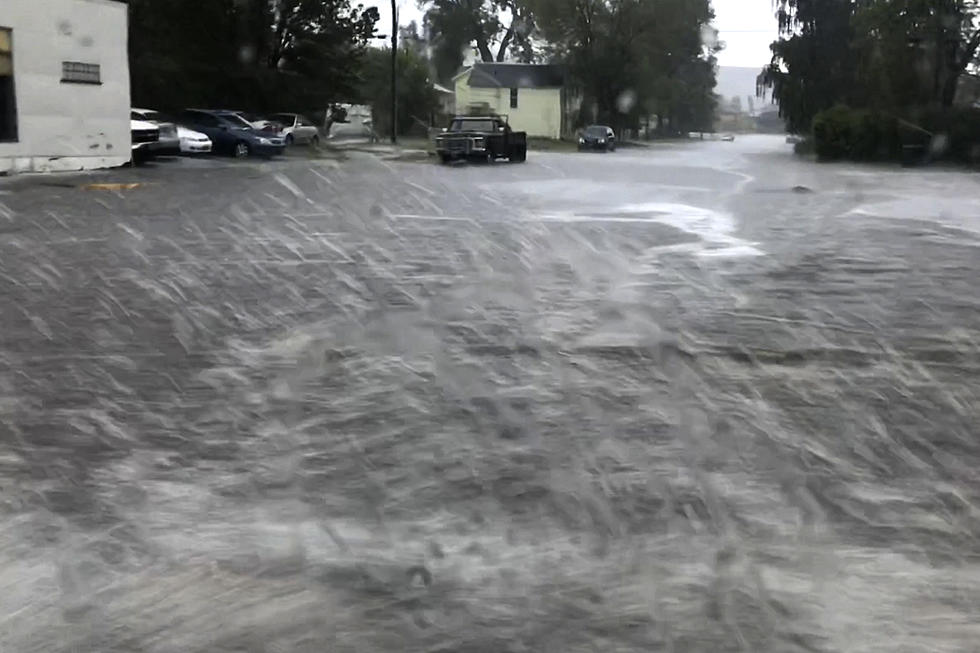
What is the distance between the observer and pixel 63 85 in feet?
90.2

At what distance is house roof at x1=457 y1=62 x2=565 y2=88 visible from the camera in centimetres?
8838

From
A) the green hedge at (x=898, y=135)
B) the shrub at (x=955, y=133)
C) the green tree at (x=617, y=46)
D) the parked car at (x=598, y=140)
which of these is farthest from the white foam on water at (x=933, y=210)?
the green tree at (x=617, y=46)

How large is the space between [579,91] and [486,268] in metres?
79.1

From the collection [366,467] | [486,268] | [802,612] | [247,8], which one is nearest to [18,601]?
[366,467]

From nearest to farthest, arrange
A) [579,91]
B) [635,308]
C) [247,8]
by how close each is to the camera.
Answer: [635,308]
[247,8]
[579,91]

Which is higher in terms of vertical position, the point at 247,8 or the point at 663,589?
the point at 247,8

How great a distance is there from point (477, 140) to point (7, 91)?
16767mm

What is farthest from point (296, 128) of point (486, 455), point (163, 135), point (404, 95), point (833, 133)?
point (486, 455)

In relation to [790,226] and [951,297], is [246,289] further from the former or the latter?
[790,226]

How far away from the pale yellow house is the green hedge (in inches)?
1521

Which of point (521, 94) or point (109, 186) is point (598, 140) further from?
point (109, 186)

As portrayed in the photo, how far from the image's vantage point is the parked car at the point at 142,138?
103ft

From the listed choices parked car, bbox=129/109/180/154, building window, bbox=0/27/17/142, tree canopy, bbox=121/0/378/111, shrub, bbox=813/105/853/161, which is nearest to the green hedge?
shrub, bbox=813/105/853/161

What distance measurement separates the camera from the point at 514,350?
762 centimetres
